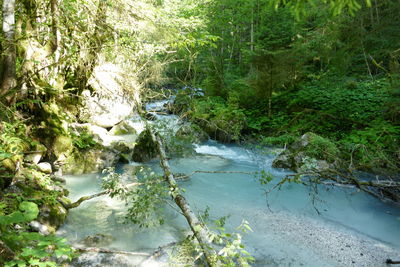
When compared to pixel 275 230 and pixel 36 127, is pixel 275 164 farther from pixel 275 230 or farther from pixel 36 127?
pixel 36 127

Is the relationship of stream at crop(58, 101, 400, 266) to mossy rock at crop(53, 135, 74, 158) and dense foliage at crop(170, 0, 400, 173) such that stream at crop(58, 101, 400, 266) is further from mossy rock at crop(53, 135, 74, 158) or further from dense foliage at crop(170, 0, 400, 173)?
dense foliage at crop(170, 0, 400, 173)

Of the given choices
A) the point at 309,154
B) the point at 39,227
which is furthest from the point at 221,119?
the point at 39,227

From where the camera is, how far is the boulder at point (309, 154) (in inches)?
258

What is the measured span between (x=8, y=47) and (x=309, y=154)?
23.1 ft

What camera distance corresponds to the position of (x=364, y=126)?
8133 mm

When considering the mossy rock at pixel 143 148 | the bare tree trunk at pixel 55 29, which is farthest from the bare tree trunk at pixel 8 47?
the mossy rock at pixel 143 148

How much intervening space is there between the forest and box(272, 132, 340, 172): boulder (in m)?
0.06

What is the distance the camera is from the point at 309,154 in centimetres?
695

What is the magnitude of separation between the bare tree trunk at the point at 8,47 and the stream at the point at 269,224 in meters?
2.38

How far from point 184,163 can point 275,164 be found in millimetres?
2742

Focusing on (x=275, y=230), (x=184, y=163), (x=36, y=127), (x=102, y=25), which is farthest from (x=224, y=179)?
(x=102, y=25)

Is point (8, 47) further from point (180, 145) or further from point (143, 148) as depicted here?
point (180, 145)

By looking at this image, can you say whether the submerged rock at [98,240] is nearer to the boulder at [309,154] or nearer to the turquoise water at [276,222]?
the turquoise water at [276,222]

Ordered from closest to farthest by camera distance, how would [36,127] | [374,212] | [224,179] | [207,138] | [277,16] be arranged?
[374,212]
[36,127]
[224,179]
[207,138]
[277,16]
